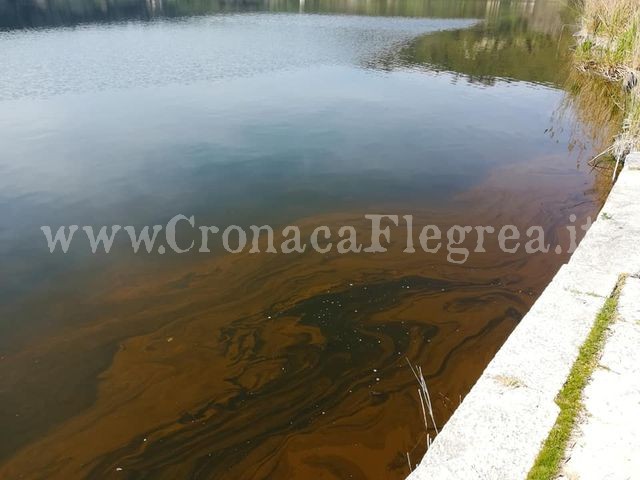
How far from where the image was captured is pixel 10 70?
13766 millimetres

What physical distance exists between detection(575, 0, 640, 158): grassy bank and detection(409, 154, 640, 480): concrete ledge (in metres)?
6.99

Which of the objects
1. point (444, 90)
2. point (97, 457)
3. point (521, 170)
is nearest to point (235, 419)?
point (97, 457)

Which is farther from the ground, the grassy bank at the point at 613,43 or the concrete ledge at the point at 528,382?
the grassy bank at the point at 613,43

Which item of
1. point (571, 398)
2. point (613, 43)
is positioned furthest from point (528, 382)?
point (613, 43)

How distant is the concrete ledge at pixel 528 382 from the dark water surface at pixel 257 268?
2.36 ft

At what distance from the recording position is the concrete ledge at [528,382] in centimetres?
214

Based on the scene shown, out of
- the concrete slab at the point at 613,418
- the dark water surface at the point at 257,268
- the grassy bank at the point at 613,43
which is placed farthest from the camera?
the grassy bank at the point at 613,43

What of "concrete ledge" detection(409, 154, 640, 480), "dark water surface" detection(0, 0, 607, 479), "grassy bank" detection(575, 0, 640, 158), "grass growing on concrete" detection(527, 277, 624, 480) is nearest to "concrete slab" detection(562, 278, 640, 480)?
"grass growing on concrete" detection(527, 277, 624, 480)

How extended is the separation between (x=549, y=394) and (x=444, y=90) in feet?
38.2

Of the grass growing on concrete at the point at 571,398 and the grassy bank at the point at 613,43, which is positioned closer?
the grass growing on concrete at the point at 571,398

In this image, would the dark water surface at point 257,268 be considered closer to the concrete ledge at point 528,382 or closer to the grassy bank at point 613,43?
the concrete ledge at point 528,382

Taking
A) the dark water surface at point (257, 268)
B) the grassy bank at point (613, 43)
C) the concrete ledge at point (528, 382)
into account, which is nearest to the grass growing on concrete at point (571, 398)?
the concrete ledge at point (528, 382)

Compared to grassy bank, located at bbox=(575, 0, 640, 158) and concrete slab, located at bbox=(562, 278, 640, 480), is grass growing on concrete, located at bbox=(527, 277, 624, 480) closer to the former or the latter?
concrete slab, located at bbox=(562, 278, 640, 480)

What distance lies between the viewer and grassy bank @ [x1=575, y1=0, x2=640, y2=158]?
33.9ft
